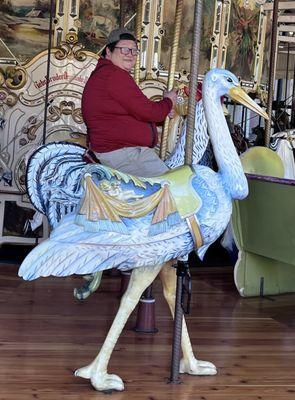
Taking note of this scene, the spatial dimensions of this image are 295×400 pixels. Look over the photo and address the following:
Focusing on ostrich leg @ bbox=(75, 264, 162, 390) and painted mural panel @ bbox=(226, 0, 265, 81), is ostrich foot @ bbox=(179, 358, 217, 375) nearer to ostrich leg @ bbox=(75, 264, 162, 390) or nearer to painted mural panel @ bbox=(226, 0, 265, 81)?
ostrich leg @ bbox=(75, 264, 162, 390)

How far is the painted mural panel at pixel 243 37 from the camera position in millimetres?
8141

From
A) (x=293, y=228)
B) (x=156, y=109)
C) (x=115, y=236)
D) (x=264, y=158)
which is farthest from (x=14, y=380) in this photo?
(x=264, y=158)

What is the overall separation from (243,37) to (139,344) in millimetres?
4798

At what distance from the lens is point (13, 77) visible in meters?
7.20

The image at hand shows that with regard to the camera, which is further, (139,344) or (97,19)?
(97,19)

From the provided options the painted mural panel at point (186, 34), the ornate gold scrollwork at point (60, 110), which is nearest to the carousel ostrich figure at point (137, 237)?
the ornate gold scrollwork at point (60, 110)

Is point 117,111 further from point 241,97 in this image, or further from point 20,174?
point 20,174

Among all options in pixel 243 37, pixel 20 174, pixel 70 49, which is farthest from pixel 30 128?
pixel 243 37

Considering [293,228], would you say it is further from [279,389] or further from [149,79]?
[149,79]

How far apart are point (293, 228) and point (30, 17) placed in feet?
11.1

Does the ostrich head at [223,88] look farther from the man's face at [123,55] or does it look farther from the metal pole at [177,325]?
the metal pole at [177,325]

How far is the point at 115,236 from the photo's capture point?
341cm

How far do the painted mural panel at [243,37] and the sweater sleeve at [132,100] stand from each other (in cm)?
427

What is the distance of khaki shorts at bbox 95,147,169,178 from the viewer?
162 inches
